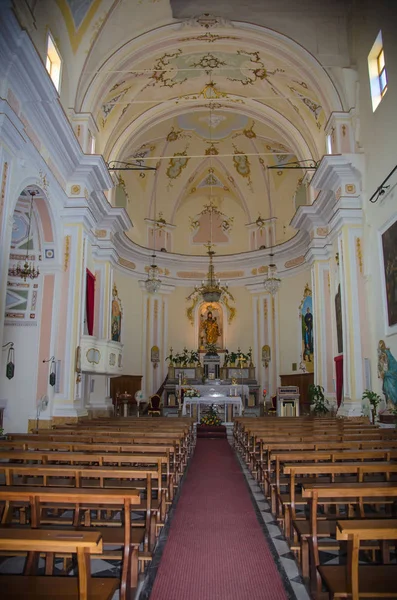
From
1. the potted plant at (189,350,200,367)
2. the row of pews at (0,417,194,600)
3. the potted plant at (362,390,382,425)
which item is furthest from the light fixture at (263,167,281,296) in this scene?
the row of pews at (0,417,194,600)

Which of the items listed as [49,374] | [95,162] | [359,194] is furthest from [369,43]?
[49,374]

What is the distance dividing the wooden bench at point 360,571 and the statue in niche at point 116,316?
16747mm

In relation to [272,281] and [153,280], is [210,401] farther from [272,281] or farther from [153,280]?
[272,281]

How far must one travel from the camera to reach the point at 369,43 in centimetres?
1250

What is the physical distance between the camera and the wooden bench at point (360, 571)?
93.7 inches

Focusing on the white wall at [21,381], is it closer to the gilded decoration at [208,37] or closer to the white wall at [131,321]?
the white wall at [131,321]

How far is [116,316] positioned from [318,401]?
29.6ft

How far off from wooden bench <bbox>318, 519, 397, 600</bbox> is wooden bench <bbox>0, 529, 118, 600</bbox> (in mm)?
1273

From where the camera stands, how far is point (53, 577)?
273 cm

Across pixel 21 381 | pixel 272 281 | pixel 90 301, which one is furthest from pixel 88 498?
pixel 272 281

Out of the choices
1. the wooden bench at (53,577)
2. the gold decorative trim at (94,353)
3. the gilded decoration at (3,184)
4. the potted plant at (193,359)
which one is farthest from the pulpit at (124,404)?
the wooden bench at (53,577)

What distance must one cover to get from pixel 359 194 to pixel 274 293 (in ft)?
31.1

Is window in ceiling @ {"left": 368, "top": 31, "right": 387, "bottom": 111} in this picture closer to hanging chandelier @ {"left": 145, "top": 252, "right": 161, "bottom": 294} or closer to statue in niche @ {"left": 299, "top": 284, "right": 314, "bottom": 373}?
statue in niche @ {"left": 299, "top": 284, "right": 314, "bottom": 373}

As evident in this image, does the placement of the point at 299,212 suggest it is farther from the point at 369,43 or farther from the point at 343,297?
the point at 369,43
